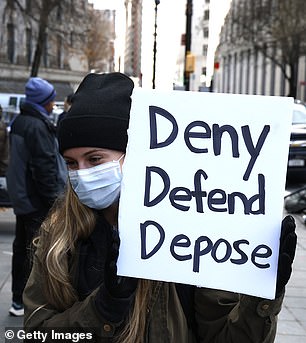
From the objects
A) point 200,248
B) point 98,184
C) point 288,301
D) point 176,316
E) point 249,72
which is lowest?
point 288,301

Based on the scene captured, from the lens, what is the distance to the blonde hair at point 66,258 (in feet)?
6.49

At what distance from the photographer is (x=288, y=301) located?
5977 mm

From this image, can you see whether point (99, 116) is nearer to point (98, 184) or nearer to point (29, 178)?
point (98, 184)

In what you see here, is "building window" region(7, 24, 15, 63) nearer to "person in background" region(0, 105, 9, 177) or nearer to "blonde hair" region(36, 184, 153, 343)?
"person in background" region(0, 105, 9, 177)

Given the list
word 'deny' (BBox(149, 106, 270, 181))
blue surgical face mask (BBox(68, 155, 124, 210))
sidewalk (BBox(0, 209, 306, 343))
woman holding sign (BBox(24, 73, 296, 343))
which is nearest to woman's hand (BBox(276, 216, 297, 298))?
woman holding sign (BBox(24, 73, 296, 343))

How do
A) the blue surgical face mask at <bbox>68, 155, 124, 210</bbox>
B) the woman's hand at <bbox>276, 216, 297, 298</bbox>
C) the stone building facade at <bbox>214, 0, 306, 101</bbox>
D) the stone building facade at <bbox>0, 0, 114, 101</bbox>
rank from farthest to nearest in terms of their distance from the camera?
the stone building facade at <bbox>214, 0, 306, 101</bbox> → the stone building facade at <bbox>0, 0, 114, 101</bbox> → the blue surgical face mask at <bbox>68, 155, 124, 210</bbox> → the woman's hand at <bbox>276, 216, 297, 298</bbox>

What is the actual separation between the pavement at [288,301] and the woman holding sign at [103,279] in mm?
1625

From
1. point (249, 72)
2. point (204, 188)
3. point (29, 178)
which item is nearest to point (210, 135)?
point (204, 188)

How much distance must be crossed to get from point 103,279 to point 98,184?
333 mm

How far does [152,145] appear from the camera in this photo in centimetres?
197

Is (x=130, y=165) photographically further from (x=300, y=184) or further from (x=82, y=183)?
(x=300, y=184)

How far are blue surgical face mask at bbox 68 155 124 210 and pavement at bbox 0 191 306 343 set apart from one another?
1626mm

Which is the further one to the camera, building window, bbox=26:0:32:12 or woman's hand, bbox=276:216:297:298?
building window, bbox=26:0:32:12

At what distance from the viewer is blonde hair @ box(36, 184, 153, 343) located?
1978 mm
